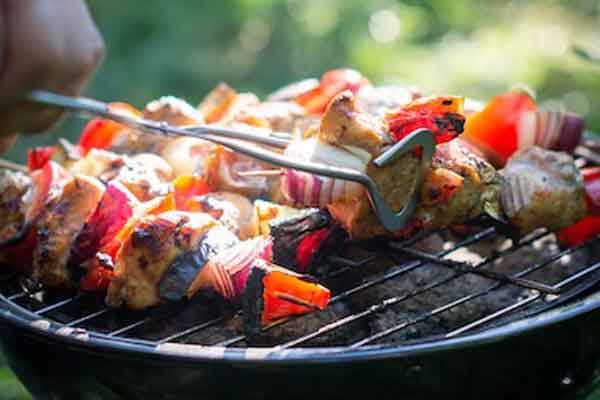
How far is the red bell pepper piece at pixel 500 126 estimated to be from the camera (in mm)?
2822

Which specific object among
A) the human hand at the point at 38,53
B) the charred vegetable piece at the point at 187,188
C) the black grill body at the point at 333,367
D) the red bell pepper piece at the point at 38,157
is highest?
the human hand at the point at 38,53

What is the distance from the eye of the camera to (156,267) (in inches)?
85.7

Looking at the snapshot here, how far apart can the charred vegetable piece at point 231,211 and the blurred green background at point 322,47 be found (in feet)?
13.8

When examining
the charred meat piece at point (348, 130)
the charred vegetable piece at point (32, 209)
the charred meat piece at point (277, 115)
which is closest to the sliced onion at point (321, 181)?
the charred meat piece at point (348, 130)

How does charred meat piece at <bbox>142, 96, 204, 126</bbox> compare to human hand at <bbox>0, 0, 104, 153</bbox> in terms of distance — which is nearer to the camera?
human hand at <bbox>0, 0, 104, 153</bbox>

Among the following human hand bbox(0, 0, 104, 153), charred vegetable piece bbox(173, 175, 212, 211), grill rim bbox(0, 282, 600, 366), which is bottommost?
grill rim bbox(0, 282, 600, 366)

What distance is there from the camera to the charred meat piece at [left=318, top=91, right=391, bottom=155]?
2191mm

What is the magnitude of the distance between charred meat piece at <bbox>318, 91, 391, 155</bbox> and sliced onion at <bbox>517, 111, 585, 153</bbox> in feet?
2.74

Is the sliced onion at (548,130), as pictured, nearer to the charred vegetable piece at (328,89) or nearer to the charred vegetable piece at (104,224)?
the charred vegetable piece at (328,89)

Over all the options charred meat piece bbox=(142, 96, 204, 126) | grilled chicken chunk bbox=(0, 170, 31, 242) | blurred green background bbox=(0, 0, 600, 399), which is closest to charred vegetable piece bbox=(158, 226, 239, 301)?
grilled chicken chunk bbox=(0, 170, 31, 242)

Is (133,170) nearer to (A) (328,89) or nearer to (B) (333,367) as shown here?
(A) (328,89)

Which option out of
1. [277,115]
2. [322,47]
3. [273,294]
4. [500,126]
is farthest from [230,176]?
[322,47]

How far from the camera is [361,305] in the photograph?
238 cm

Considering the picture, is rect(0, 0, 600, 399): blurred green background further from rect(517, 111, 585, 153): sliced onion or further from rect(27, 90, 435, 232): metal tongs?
rect(27, 90, 435, 232): metal tongs
